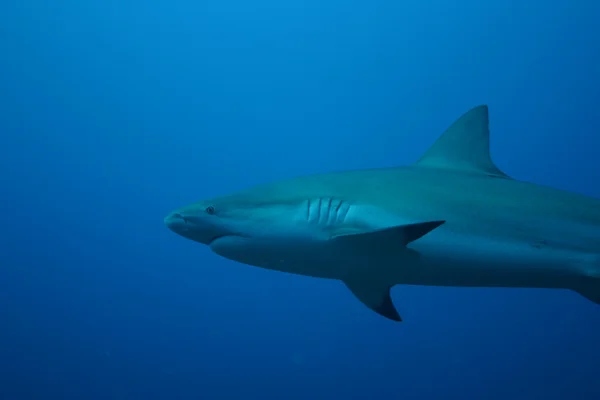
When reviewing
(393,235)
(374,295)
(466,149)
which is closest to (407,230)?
(393,235)

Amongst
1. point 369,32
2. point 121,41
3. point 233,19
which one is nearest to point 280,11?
point 233,19

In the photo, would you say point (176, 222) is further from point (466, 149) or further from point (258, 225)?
point (466, 149)

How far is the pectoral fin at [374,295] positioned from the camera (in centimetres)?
312

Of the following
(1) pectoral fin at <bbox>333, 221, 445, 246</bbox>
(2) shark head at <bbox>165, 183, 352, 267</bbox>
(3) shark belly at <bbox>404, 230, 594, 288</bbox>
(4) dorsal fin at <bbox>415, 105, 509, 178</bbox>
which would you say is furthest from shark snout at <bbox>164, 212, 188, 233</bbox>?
(4) dorsal fin at <bbox>415, 105, 509, 178</bbox>

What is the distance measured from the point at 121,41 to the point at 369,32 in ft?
38.0

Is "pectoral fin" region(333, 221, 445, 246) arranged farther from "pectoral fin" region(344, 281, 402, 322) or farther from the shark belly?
"pectoral fin" region(344, 281, 402, 322)

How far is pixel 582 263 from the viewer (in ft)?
8.84

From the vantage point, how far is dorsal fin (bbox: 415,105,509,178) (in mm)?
3355

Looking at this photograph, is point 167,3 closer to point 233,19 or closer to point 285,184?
point 233,19

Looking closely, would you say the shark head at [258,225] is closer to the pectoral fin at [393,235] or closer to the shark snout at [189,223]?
the shark snout at [189,223]

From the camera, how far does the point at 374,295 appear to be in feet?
→ 10.6

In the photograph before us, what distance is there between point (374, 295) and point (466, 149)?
1.30 metres

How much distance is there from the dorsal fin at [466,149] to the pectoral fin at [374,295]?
3.22 feet

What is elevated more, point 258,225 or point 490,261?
point 258,225
